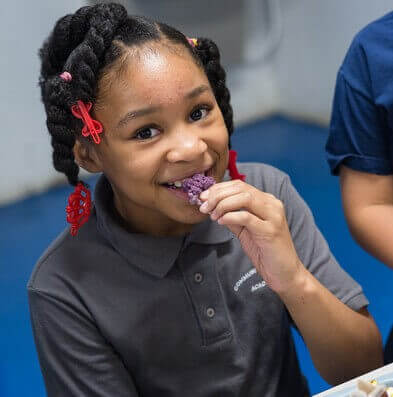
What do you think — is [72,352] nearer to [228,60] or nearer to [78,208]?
[78,208]

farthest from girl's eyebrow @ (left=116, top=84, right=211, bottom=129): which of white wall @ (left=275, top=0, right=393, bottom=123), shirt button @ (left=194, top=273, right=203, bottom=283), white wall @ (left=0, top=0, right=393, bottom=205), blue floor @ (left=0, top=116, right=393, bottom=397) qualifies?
white wall @ (left=275, top=0, right=393, bottom=123)

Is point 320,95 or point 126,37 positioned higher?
point 126,37

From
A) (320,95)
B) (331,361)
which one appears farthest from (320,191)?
(331,361)

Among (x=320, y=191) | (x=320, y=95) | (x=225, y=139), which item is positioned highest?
(x=225, y=139)

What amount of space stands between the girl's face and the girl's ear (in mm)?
40

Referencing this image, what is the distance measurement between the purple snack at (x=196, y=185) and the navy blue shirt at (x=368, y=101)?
0.35m

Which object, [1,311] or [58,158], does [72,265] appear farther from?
[1,311]

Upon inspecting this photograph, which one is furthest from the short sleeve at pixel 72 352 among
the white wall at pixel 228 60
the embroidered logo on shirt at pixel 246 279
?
the white wall at pixel 228 60

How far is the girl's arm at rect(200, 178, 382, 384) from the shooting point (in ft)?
2.59

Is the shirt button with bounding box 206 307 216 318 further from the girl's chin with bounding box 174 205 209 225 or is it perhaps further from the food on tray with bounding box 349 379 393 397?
the food on tray with bounding box 349 379 393 397

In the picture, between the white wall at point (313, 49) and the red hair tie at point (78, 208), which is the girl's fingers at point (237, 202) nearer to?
the red hair tie at point (78, 208)

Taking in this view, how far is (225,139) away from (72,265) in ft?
0.91

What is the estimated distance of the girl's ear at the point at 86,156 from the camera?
0.89 meters

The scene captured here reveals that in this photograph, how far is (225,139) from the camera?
0.85m
